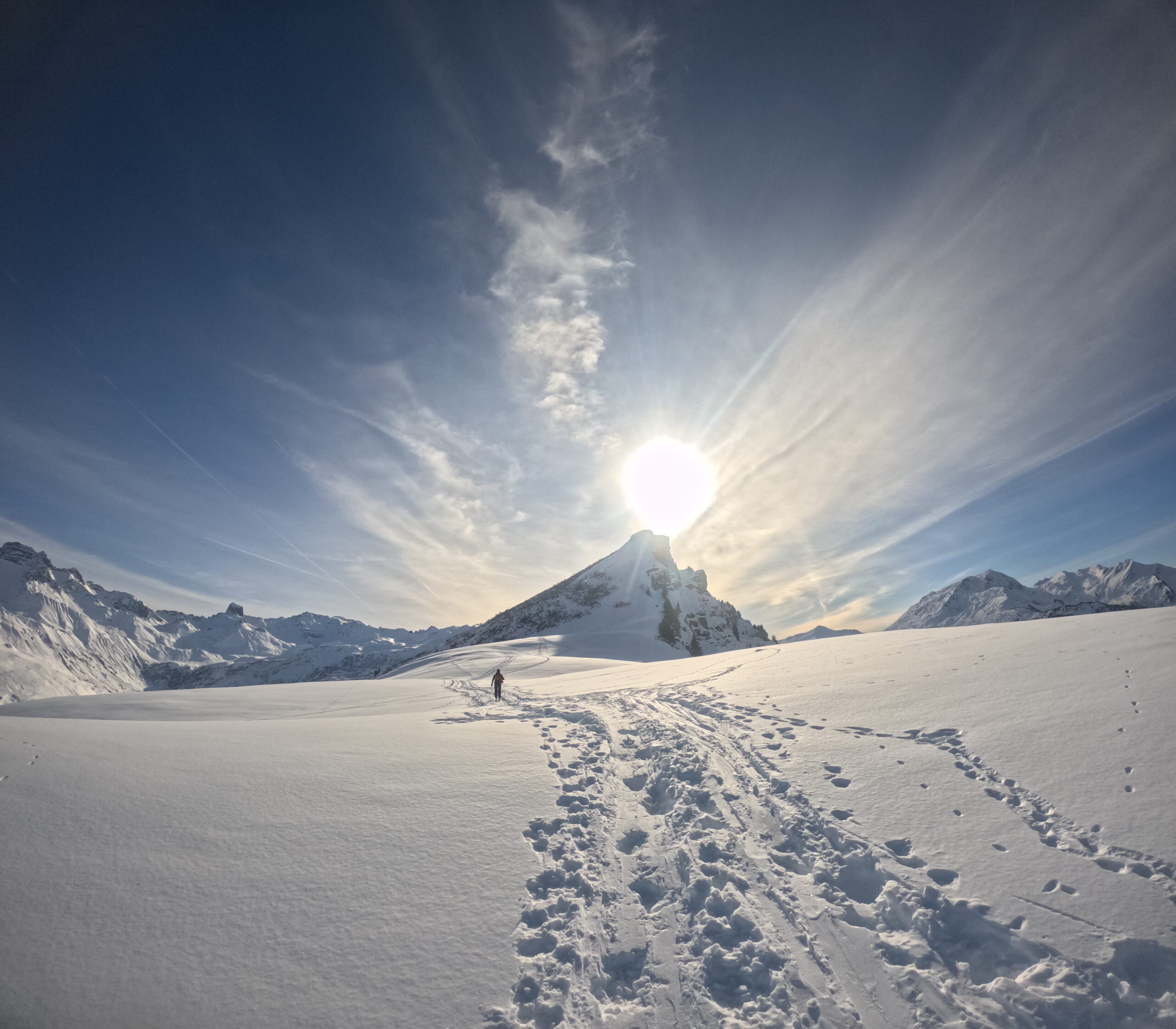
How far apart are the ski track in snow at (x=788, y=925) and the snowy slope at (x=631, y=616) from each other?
232 ft

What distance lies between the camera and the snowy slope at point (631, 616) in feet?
296

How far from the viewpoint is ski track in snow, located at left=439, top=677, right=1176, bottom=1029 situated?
13.1 ft

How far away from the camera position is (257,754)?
363 inches

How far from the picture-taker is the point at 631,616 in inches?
4289

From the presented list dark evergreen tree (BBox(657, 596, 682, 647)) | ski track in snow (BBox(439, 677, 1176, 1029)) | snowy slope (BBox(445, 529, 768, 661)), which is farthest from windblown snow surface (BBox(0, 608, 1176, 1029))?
dark evergreen tree (BBox(657, 596, 682, 647))

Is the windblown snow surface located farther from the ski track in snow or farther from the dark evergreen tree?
the dark evergreen tree

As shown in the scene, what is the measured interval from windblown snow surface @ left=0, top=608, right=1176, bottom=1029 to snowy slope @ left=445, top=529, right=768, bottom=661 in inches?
2727

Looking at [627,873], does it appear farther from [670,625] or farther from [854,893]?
[670,625]

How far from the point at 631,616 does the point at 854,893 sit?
4158 inches

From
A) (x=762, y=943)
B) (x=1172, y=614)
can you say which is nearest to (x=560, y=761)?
(x=762, y=943)

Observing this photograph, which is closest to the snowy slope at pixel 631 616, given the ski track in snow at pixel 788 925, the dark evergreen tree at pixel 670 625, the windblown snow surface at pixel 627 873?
the dark evergreen tree at pixel 670 625

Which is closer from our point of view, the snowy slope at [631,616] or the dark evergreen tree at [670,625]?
the snowy slope at [631,616]

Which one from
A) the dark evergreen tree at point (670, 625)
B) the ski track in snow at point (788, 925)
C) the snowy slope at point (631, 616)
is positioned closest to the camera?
the ski track in snow at point (788, 925)

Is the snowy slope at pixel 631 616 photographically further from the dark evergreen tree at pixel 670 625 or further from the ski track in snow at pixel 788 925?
the ski track in snow at pixel 788 925
